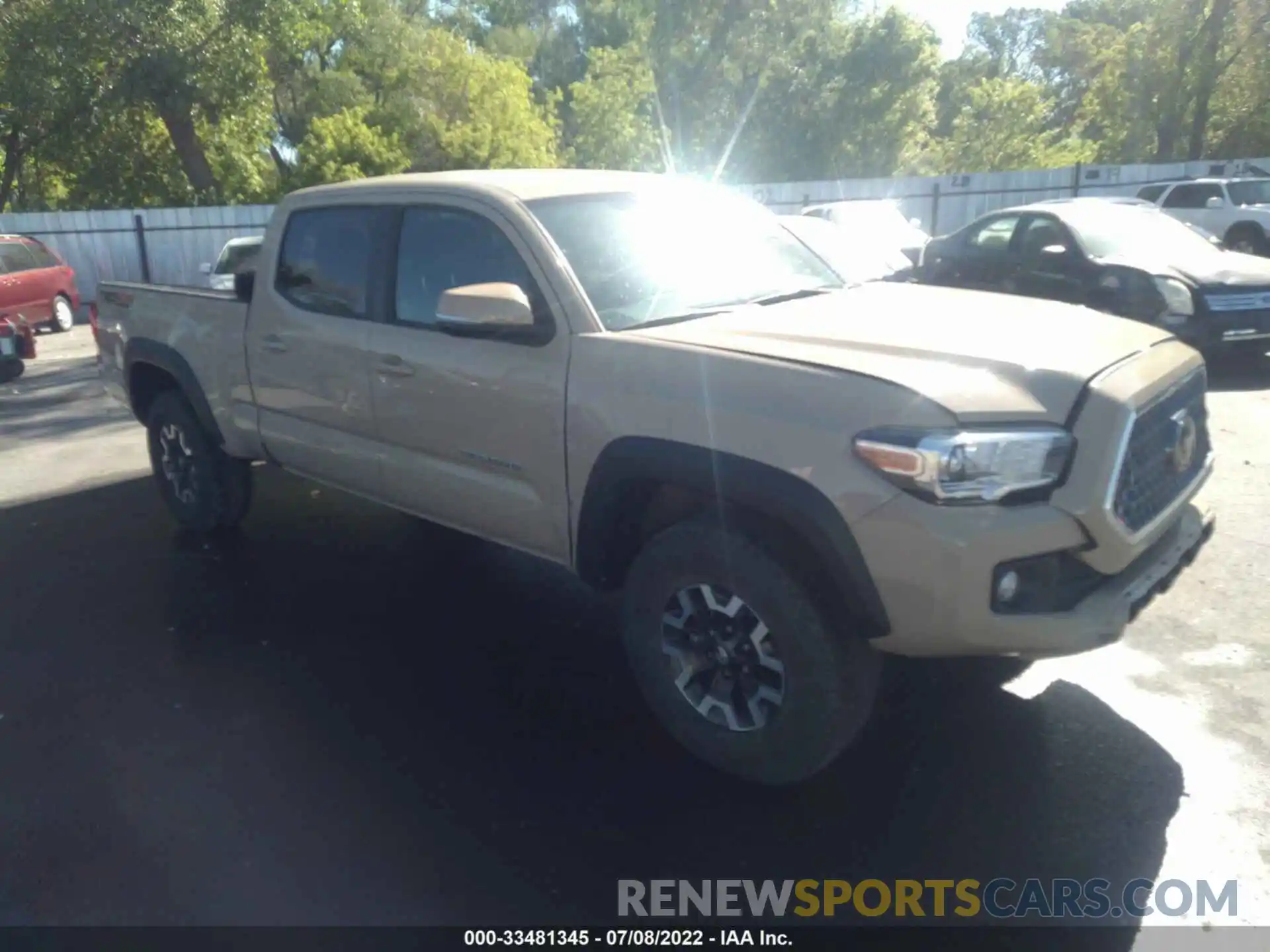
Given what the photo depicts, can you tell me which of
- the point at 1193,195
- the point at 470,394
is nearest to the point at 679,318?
the point at 470,394

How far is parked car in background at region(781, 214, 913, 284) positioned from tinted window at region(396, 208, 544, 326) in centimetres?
572

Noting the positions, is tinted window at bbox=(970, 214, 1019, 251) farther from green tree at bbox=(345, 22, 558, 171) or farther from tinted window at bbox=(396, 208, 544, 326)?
green tree at bbox=(345, 22, 558, 171)

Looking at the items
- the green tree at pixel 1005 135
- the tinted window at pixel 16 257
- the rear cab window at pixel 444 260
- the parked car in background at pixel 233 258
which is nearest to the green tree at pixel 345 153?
the tinted window at pixel 16 257

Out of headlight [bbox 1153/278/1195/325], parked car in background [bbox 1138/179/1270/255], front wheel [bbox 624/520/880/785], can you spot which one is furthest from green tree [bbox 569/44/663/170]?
front wheel [bbox 624/520/880/785]

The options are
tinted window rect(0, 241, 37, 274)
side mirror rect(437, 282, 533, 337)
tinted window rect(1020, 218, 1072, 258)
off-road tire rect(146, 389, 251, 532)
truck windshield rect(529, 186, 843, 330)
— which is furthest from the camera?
tinted window rect(0, 241, 37, 274)

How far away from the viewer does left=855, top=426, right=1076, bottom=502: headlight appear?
9.98 ft

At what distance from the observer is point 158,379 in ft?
21.2

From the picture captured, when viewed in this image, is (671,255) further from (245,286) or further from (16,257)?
(16,257)

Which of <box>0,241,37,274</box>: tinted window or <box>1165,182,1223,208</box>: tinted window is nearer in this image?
<box>0,241,37,274</box>: tinted window

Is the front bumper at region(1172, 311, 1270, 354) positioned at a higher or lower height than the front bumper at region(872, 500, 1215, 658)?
lower

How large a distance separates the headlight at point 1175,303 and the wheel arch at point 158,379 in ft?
24.8

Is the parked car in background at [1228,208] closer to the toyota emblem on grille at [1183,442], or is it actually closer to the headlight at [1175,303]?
the headlight at [1175,303]

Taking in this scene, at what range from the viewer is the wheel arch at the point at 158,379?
19.5ft

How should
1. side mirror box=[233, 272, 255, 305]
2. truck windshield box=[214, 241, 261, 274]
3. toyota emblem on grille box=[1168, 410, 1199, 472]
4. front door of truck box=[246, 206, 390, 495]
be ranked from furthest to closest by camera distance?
truck windshield box=[214, 241, 261, 274], side mirror box=[233, 272, 255, 305], front door of truck box=[246, 206, 390, 495], toyota emblem on grille box=[1168, 410, 1199, 472]
